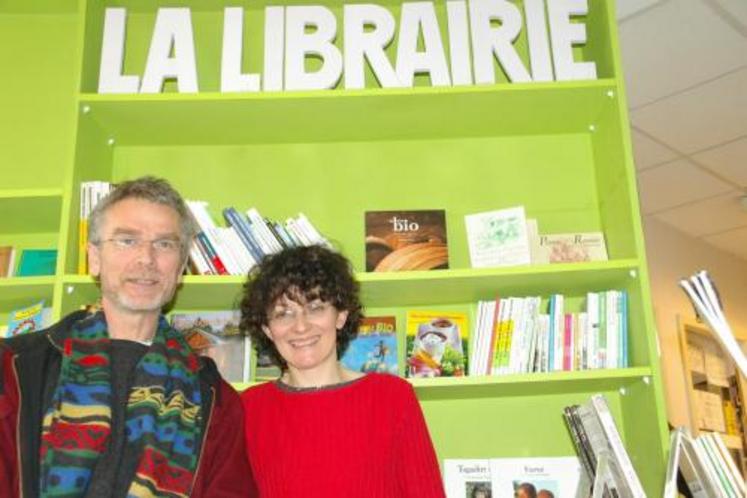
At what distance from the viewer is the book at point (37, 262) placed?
7.68 feet

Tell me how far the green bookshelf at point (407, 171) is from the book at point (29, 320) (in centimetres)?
6

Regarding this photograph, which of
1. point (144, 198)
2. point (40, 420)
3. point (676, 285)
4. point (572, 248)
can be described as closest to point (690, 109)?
point (676, 285)

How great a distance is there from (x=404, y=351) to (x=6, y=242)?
4.59 feet

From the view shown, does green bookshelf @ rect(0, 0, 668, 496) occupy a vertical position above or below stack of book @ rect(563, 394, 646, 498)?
above

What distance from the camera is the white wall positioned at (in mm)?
4309

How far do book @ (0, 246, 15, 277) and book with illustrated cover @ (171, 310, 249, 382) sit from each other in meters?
0.54

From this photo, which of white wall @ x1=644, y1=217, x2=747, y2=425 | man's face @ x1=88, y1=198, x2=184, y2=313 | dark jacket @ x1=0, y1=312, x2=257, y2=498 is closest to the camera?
dark jacket @ x1=0, y1=312, x2=257, y2=498

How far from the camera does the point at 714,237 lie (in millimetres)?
5215

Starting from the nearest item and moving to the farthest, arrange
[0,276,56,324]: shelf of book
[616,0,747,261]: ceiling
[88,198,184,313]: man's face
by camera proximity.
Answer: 1. [88,198,184,313]: man's face
2. [0,276,56,324]: shelf of book
3. [616,0,747,261]: ceiling

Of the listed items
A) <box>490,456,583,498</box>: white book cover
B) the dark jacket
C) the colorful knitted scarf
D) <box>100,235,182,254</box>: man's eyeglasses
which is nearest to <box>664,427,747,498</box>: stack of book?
<box>490,456,583,498</box>: white book cover

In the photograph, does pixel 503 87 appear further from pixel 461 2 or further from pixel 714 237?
pixel 714 237

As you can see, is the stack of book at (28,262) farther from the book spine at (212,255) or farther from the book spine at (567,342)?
the book spine at (567,342)

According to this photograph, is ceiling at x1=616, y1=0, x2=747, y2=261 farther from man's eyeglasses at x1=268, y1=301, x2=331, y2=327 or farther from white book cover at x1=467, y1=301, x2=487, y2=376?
man's eyeglasses at x1=268, y1=301, x2=331, y2=327

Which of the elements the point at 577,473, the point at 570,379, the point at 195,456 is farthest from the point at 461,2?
the point at 195,456
